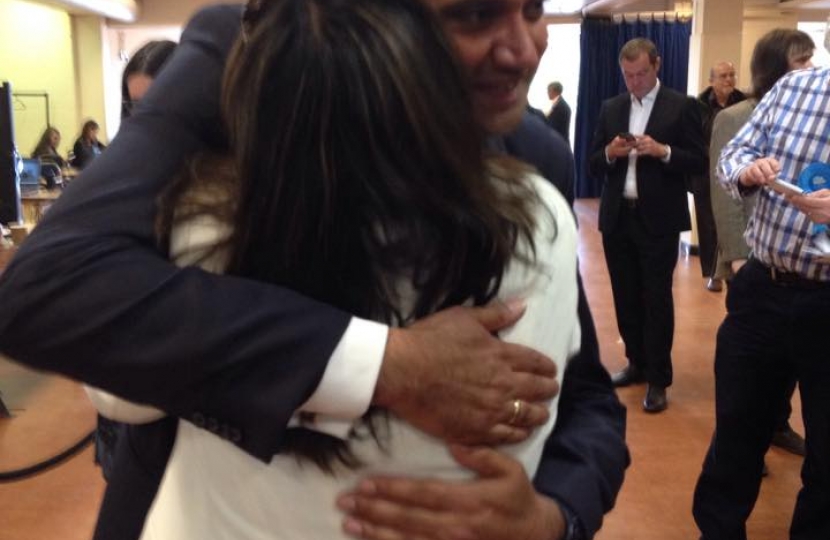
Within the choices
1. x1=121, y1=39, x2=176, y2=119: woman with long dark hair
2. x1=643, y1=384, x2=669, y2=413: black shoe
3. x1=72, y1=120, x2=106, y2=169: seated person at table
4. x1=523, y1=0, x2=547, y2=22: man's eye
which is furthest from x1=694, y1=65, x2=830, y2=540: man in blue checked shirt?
x1=72, y1=120, x2=106, y2=169: seated person at table

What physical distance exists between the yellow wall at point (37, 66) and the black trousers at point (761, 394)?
1126 centimetres

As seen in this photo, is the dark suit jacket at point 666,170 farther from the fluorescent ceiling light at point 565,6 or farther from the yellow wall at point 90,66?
the yellow wall at point 90,66

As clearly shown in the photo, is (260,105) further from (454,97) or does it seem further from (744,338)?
(744,338)

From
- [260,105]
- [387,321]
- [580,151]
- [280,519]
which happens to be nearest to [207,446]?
[280,519]

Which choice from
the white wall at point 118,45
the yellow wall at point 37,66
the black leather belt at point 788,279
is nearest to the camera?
the black leather belt at point 788,279

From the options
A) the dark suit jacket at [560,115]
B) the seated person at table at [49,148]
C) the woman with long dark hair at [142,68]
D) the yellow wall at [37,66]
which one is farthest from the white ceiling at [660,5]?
the woman with long dark hair at [142,68]

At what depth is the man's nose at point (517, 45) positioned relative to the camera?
84cm

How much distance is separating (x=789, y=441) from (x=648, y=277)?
1.00 metres

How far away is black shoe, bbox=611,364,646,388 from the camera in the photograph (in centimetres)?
468

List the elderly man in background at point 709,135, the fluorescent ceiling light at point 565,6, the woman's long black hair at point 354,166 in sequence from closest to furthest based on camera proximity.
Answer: the woman's long black hair at point 354,166 → the elderly man in background at point 709,135 → the fluorescent ceiling light at point 565,6

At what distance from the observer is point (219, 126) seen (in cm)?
80

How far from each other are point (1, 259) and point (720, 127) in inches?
169

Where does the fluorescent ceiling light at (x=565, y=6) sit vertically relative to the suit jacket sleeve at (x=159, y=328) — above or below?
above

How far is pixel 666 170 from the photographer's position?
14.1ft
